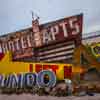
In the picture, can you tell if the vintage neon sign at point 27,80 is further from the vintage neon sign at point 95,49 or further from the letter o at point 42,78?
the vintage neon sign at point 95,49

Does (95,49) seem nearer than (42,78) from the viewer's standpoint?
No

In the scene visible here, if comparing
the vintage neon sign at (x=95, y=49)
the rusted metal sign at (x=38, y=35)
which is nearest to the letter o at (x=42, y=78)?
the vintage neon sign at (x=95, y=49)

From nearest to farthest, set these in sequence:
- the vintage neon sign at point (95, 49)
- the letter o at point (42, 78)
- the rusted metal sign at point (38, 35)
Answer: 1. the letter o at point (42, 78)
2. the vintage neon sign at point (95, 49)
3. the rusted metal sign at point (38, 35)

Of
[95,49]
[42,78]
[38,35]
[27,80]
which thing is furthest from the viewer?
[38,35]

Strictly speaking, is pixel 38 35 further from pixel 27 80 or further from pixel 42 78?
pixel 42 78

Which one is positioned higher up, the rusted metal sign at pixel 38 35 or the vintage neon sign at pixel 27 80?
the rusted metal sign at pixel 38 35

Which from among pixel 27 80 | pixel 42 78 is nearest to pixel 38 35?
pixel 27 80

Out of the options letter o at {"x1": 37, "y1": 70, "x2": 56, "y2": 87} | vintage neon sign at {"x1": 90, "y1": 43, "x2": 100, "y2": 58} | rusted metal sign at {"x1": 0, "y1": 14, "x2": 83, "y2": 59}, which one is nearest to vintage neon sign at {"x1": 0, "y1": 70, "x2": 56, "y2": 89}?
letter o at {"x1": 37, "y1": 70, "x2": 56, "y2": 87}

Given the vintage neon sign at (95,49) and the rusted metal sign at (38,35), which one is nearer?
the vintage neon sign at (95,49)

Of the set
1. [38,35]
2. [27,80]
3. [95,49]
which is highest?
[38,35]

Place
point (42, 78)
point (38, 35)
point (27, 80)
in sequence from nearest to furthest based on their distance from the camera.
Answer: point (42, 78) < point (27, 80) < point (38, 35)

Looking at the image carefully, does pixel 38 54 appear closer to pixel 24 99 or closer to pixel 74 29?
pixel 74 29

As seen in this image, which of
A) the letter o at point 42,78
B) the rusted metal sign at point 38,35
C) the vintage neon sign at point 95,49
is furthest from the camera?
the rusted metal sign at point 38,35

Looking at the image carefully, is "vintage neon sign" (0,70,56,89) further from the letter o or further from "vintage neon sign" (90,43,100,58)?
"vintage neon sign" (90,43,100,58)
